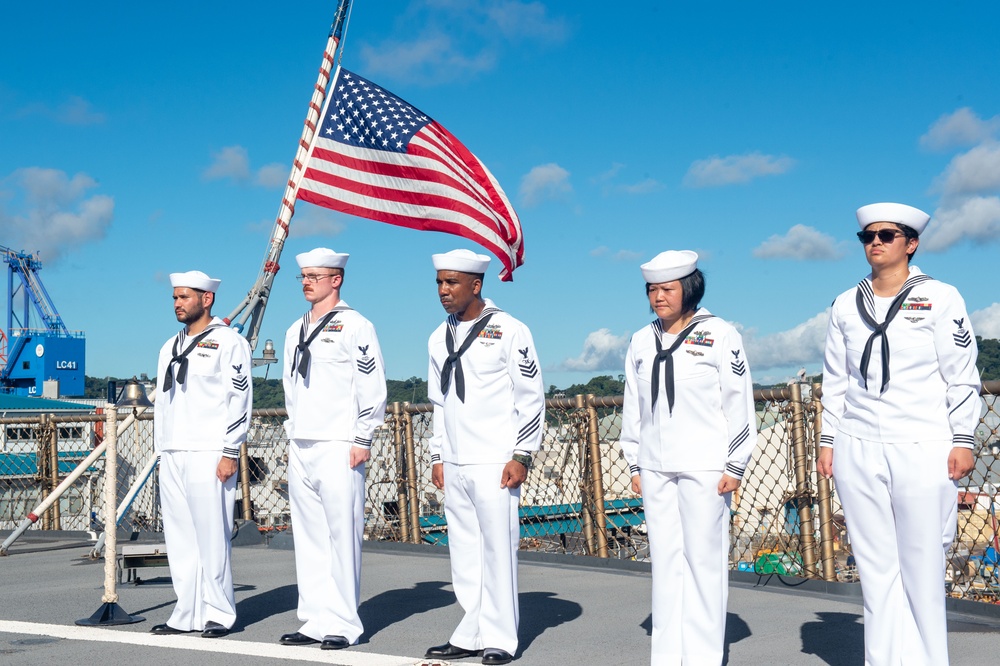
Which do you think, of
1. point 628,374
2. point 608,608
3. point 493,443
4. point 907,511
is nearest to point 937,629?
point 907,511

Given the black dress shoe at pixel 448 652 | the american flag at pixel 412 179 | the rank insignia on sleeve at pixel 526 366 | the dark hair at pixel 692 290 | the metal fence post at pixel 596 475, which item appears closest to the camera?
the dark hair at pixel 692 290

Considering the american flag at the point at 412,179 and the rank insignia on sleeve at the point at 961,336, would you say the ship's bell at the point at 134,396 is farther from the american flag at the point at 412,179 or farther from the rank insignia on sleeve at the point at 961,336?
the rank insignia on sleeve at the point at 961,336

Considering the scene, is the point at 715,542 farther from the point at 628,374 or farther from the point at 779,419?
the point at 779,419

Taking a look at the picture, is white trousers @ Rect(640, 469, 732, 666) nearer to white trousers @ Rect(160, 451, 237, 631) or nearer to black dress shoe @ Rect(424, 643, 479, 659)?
black dress shoe @ Rect(424, 643, 479, 659)

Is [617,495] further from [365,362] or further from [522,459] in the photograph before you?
[522,459]

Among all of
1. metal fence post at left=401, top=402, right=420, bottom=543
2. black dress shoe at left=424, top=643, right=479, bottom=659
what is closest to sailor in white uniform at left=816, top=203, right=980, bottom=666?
black dress shoe at left=424, top=643, right=479, bottom=659

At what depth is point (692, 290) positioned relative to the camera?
4809 mm

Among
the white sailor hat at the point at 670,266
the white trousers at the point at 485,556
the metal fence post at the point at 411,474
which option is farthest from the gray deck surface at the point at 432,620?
the white sailor hat at the point at 670,266

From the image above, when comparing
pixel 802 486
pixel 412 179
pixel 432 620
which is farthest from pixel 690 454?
pixel 412 179

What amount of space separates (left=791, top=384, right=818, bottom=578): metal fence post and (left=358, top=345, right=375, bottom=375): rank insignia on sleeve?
2958mm

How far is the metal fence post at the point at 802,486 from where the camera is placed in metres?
6.99

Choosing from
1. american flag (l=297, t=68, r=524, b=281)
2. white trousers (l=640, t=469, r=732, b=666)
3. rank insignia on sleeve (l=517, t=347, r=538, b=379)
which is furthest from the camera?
american flag (l=297, t=68, r=524, b=281)

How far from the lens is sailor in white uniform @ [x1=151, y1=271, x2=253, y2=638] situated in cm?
591

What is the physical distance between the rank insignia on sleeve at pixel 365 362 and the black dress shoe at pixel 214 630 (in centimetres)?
166
